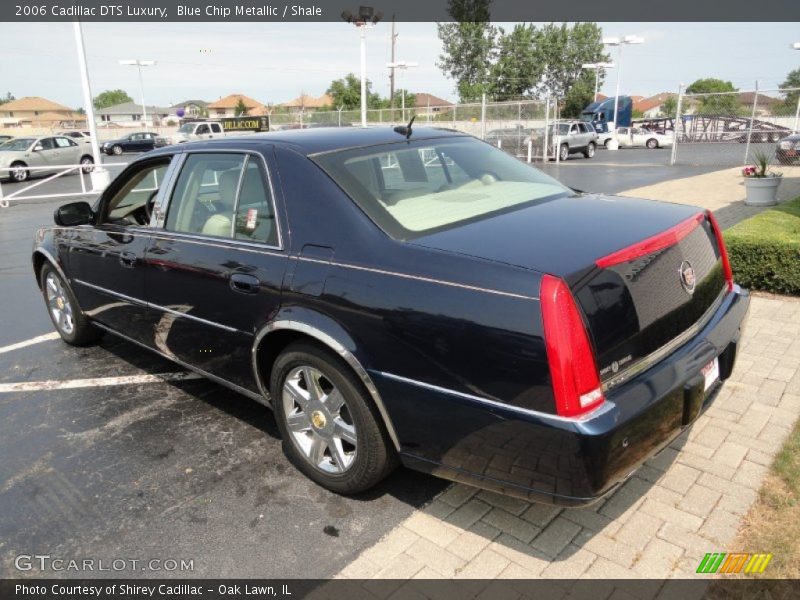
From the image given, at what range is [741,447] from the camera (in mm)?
3213

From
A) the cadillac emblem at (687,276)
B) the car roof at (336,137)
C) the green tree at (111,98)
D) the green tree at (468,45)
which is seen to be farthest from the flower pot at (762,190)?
the green tree at (111,98)

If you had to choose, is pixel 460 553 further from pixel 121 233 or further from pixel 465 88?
pixel 465 88

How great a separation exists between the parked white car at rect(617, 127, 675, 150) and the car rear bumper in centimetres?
3817

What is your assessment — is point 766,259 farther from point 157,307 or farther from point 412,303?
point 157,307

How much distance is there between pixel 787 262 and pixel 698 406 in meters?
3.79

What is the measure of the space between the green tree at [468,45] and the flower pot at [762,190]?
48504 millimetres

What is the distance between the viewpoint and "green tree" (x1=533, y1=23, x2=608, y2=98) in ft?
199

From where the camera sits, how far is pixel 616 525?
270 cm

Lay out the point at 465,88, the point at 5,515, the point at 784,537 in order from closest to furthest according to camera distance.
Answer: the point at 784,537, the point at 5,515, the point at 465,88

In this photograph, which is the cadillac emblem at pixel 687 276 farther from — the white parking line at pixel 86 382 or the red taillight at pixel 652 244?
the white parking line at pixel 86 382

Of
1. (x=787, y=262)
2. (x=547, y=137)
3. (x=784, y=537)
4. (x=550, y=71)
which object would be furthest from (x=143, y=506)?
(x=550, y=71)

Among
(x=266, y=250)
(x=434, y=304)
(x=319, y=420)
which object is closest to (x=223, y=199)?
(x=266, y=250)

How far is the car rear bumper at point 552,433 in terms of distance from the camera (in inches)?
84.4

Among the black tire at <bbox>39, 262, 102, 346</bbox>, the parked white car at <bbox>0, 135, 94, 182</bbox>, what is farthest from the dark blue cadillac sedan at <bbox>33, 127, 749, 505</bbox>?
the parked white car at <bbox>0, 135, 94, 182</bbox>
